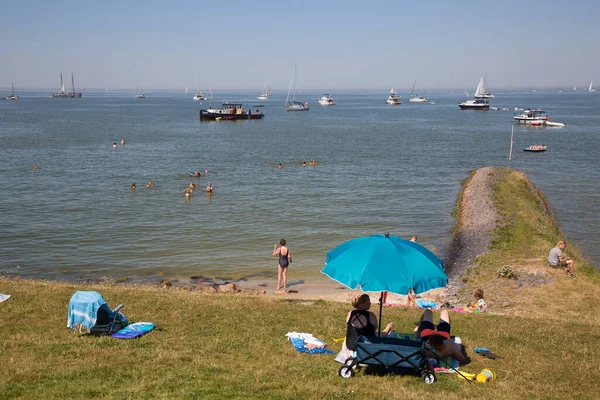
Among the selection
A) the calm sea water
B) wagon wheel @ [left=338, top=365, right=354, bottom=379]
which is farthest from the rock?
wagon wheel @ [left=338, top=365, right=354, bottom=379]

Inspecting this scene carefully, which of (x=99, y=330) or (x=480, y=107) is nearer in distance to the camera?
(x=99, y=330)

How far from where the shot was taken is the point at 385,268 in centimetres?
923

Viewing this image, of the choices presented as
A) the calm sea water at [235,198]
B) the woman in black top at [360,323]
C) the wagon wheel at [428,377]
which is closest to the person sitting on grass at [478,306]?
the woman in black top at [360,323]

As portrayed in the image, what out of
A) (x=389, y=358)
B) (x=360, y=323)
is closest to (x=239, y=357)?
(x=360, y=323)

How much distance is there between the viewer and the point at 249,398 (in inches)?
316

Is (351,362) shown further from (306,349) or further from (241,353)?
(241,353)

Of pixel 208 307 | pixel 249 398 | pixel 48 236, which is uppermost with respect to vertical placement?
pixel 249 398

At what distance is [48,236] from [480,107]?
159 meters

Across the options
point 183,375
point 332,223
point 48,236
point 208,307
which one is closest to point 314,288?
point 208,307

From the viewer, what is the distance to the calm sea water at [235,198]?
26484 mm

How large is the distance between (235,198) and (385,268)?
3124 cm

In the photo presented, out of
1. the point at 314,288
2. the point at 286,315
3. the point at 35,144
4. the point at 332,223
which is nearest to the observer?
the point at 286,315

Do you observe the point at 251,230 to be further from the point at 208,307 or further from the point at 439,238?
the point at 208,307

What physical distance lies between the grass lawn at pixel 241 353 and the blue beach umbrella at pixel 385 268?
4.88 feet
